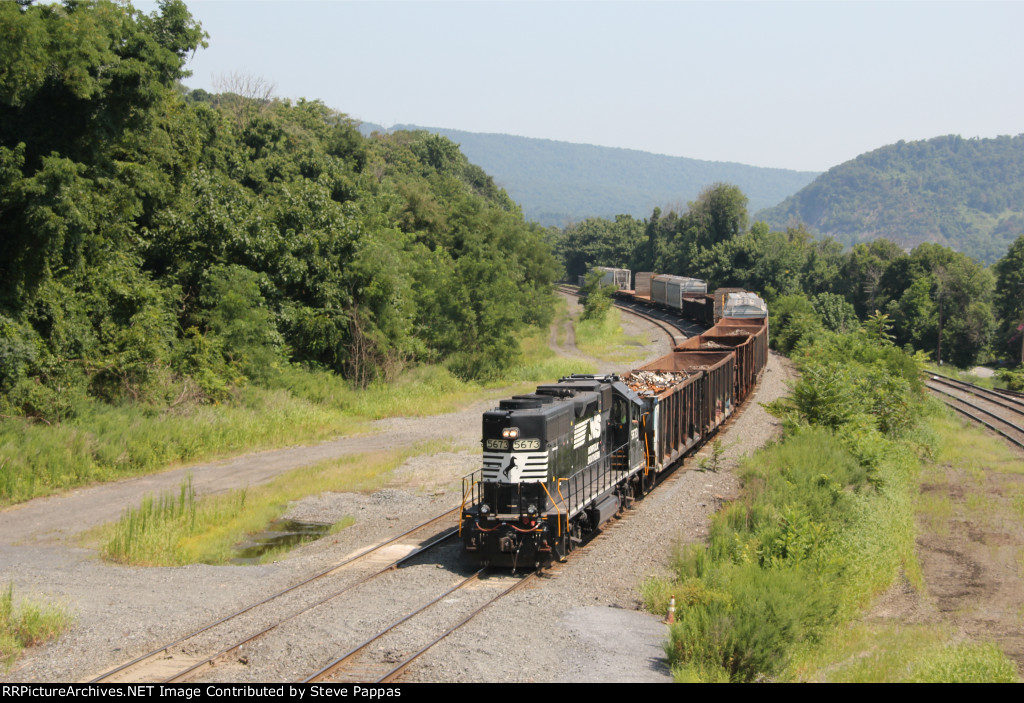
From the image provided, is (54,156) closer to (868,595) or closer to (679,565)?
(679,565)

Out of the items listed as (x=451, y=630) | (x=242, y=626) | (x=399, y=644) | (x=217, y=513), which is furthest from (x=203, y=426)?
(x=399, y=644)

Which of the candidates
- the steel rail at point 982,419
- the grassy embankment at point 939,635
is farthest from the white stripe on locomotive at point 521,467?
the steel rail at point 982,419

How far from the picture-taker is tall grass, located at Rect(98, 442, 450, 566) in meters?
16.6

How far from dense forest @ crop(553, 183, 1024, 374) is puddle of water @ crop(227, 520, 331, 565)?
1903 inches

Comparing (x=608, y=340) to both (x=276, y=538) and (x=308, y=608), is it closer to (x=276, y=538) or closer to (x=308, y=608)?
(x=276, y=538)

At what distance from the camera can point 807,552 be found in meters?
14.4

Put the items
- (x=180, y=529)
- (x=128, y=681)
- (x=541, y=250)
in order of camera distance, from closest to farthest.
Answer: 1. (x=128, y=681)
2. (x=180, y=529)
3. (x=541, y=250)

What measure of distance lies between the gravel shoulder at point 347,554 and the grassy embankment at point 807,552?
2.68 feet

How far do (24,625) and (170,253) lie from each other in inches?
875

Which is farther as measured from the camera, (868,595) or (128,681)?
(868,595)

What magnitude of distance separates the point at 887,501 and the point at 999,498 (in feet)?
18.3

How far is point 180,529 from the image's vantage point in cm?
1816

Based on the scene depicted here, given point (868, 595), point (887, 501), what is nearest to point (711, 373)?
point (887, 501)

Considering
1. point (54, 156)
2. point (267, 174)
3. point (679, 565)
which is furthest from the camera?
point (267, 174)
